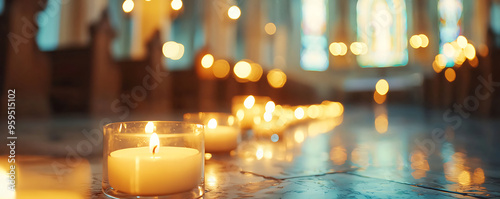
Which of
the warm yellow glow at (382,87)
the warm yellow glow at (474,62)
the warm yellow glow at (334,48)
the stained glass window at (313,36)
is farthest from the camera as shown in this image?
the warm yellow glow at (334,48)

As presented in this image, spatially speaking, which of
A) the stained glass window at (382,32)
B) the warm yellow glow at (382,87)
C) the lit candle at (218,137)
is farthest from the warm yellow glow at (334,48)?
the lit candle at (218,137)

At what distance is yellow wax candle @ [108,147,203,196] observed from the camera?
23.7 inches

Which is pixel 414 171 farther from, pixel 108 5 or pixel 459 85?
pixel 459 85

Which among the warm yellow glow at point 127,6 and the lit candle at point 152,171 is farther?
the warm yellow glow at point 127,6

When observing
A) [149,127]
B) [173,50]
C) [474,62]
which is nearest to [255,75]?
[173,50]

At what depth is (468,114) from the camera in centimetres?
424

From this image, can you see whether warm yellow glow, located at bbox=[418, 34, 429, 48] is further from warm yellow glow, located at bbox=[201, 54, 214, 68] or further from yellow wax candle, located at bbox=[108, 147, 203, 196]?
yellow wax candle, located at bbox=[108, 147, 203, 196]

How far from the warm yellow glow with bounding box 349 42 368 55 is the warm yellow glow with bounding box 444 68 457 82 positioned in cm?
728

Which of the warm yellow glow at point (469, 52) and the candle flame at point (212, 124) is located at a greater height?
the warm yellow glow at point (469, 52)

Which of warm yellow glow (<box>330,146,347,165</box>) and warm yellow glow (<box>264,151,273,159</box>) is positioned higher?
warm yellow glow (<box>264,151,273,159</box>)

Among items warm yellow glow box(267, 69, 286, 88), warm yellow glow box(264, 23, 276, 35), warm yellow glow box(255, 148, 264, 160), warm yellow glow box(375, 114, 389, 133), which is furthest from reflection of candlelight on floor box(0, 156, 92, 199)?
warm yellow glow box(264, 23, 276, 35)

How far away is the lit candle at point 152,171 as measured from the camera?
603mm

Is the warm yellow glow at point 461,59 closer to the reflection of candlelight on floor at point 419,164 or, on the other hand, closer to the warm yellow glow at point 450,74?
the warm yellow glow at point 450,74

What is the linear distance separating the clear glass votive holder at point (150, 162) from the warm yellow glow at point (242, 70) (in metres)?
4.53
